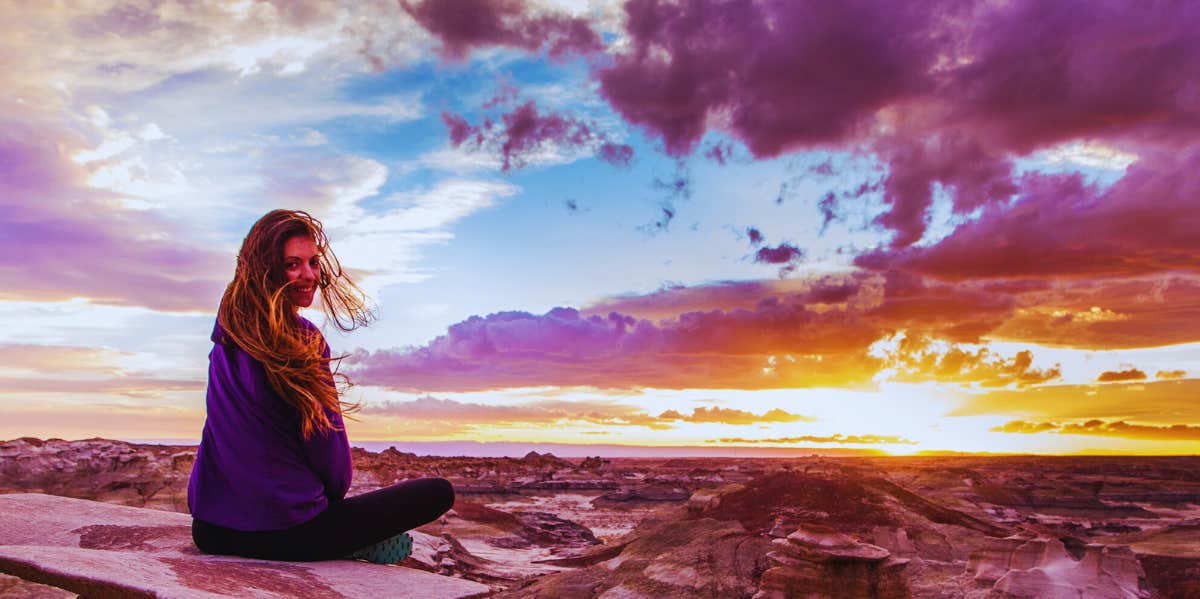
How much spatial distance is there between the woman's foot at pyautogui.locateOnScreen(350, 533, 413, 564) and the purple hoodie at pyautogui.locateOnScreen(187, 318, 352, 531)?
0.54 metres

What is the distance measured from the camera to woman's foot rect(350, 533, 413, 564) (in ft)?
16.9

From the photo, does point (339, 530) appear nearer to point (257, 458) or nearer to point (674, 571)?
point (257, 458)

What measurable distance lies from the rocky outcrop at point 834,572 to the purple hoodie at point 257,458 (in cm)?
693

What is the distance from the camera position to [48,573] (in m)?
3.69

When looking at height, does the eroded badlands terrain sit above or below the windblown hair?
below

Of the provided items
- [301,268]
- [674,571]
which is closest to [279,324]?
[301,268]

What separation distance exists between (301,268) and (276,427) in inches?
38.7

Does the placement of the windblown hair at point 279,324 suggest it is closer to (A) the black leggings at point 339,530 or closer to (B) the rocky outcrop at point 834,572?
(A) the black leggings at point 339,530

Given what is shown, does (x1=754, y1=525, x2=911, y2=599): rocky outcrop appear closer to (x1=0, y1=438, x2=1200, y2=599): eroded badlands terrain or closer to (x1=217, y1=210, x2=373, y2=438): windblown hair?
(x1=0, y1=438, x2=1200, y2=599): eroded badlands terrain

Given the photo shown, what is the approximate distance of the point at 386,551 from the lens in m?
5.26

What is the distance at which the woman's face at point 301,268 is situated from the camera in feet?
15.8

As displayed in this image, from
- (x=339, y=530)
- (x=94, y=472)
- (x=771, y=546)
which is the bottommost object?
(x=771, y=546)

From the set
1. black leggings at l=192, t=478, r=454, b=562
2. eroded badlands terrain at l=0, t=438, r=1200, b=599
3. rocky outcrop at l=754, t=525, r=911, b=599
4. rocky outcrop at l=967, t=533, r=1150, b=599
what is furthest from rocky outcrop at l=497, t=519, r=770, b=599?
black leggings at l=192, t=478, r=454, b=562

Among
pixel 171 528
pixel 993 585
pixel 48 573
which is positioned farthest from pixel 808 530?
pixel 48 573
